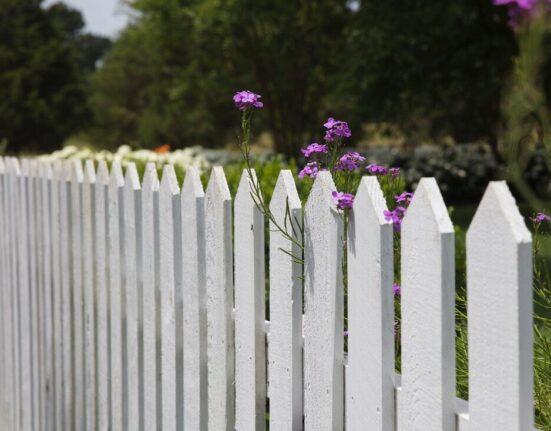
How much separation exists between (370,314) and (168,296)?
103cm

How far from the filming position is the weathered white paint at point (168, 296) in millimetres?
2414

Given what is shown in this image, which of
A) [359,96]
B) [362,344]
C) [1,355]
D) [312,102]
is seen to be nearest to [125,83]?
[312,102]

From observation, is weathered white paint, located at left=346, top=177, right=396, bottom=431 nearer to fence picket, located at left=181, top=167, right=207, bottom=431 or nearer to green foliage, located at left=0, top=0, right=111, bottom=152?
fence picket, located at left=181, top=167, right=207, bottom=431

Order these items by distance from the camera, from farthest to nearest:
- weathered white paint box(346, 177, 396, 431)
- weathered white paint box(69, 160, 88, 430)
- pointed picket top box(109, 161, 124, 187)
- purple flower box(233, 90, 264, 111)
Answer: weathered white paint box(69, 160, 88, 430), pointed picket top box(109, 161, 124, 187), purple flower box(233, 90, 264, 111), weathered white paint box(346, 177, 396, 431)

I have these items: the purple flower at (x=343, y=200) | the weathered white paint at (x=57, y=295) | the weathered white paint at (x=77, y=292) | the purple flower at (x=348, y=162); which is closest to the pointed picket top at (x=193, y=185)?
the purple flower at (x=348, y=162)

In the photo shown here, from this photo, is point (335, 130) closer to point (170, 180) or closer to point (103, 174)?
point (170, 180)

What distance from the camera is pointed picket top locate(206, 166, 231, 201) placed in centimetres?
210

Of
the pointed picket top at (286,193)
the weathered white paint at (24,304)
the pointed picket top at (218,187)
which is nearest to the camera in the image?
the pointed picket top at (286,193)

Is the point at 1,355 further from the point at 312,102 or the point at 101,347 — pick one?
the point at 312,102

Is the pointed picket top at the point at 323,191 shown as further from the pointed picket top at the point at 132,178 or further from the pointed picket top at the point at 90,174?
the pointed picket top at the point at 90,174

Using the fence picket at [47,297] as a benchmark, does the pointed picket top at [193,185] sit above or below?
above

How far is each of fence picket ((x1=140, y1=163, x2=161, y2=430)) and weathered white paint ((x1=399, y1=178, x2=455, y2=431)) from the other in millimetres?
1238

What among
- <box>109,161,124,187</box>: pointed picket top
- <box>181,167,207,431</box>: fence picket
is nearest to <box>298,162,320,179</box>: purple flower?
<box>181,167,207,431</box>: fence picket

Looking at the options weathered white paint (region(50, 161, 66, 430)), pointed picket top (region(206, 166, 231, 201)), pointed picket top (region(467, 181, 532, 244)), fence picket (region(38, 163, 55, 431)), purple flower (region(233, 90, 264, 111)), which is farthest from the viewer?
fence picket (region(38, 163, 55, 431))
